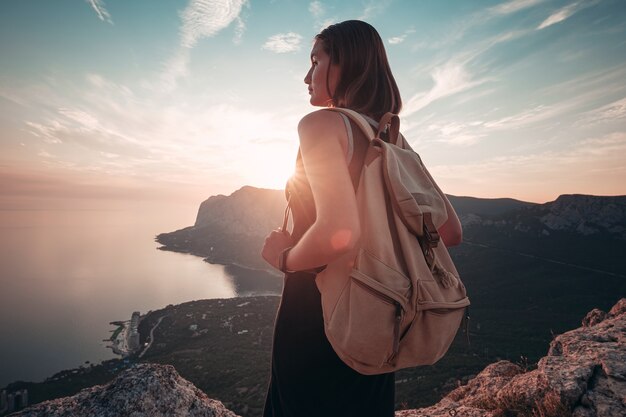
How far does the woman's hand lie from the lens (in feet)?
3.84

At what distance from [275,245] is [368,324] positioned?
51 cm

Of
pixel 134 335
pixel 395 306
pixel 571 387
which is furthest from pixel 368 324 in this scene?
pixel 134 335

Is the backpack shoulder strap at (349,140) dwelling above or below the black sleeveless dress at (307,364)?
above

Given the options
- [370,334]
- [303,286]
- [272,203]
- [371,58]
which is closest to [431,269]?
[370,334]

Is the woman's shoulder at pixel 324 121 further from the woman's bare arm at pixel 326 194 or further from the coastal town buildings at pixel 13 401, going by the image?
the coastal town buildings at pixel 13 401

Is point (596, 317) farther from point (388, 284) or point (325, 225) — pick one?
point (325, 225)

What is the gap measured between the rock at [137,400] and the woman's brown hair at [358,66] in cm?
233

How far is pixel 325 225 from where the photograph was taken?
0.91 m

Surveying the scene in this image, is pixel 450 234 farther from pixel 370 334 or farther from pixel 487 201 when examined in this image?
pixel 487 201

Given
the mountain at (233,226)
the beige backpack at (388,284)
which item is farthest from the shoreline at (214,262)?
the beige backpack at (388,284)

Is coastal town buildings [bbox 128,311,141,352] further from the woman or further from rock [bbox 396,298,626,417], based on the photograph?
the woman

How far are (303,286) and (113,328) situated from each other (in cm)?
7702

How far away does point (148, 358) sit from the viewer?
145ft

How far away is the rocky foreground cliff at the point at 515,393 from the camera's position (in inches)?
80.0
